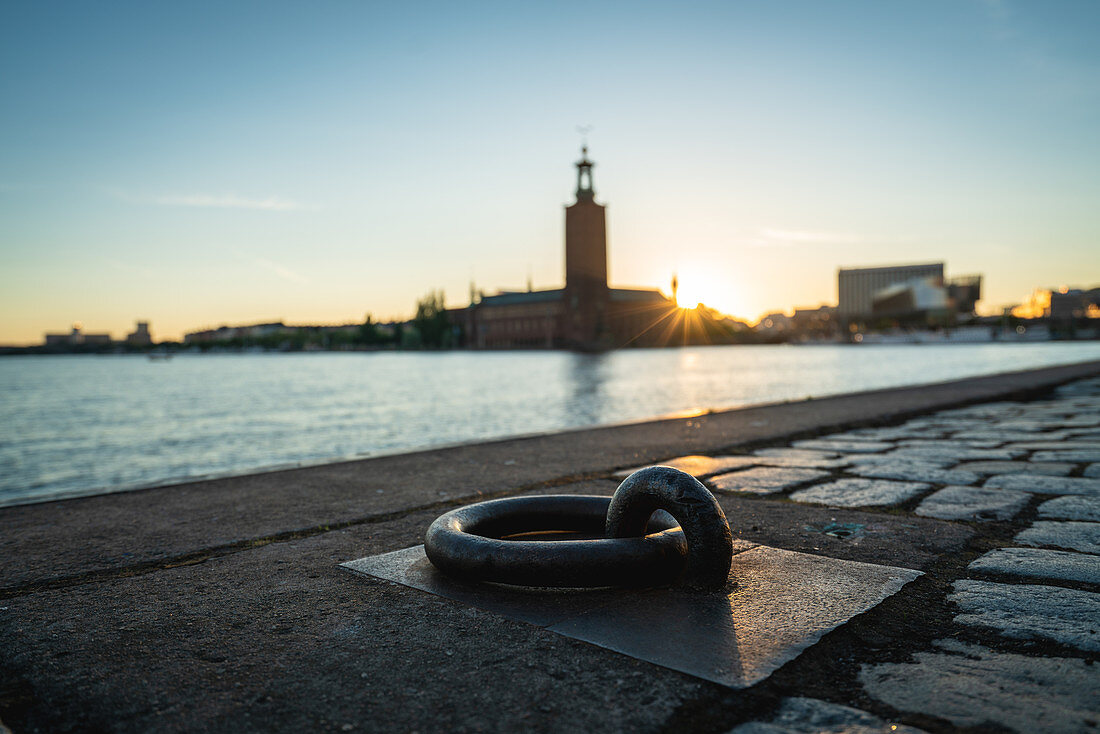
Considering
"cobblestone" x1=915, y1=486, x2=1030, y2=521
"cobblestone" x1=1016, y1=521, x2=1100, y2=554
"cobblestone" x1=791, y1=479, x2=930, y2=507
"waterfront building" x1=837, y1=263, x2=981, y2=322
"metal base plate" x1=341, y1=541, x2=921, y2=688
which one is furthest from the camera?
"waterfront building" x1=837, y1=263, x2=981, y2=322

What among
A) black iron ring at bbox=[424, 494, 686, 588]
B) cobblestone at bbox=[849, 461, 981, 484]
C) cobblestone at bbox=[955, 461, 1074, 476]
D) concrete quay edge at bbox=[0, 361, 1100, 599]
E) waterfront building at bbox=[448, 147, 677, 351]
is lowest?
concrete quay edge at bbox=[0, 361, 1100, 599]

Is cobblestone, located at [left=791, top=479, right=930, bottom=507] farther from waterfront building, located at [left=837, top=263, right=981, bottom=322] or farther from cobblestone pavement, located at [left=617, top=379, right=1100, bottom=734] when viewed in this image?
waterfront building, located at [left=837, top=263, right=981, bottom=322]

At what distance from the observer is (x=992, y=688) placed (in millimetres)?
1346

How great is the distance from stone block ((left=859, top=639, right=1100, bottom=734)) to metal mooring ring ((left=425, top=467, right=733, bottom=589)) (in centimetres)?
55

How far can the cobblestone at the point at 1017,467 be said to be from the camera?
145 inches

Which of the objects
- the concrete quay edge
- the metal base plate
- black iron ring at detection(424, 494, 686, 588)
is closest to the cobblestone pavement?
the metal base plate

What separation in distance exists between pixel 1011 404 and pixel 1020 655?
27.5 ft

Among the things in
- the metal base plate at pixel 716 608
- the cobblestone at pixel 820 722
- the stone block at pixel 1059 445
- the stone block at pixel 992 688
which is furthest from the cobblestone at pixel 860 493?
the cobblestone at pixel 820 722

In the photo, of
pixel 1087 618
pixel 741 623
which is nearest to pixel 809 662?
pixel 741 623

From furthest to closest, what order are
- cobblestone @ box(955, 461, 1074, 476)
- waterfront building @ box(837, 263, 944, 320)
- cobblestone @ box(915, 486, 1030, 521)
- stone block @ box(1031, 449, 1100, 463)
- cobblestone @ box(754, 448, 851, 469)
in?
waterfront building @ box(837, 263, 944, 320) → cobblestone @ box(754, 448, 851, 469) → stone block @ box(1031, 449, 1100, 463) → cobblestone @ box(955, 461, 1074, 476) → cobblestone @ box(915, 486, 1030, 521)

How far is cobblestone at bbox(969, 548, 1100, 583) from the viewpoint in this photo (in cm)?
199

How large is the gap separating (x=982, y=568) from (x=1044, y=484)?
5.41 ft

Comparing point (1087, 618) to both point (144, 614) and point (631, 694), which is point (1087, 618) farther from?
point (144, 614)

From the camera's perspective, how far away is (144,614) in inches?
75.4
